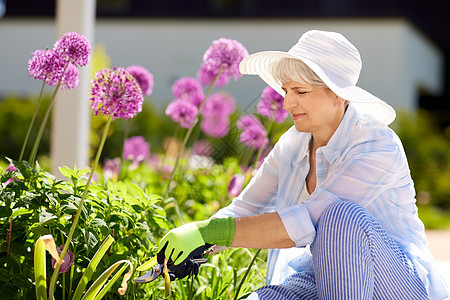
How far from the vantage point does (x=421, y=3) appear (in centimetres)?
1420

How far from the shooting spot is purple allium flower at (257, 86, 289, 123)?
2.62 metres

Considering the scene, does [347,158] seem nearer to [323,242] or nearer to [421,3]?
[323,242]

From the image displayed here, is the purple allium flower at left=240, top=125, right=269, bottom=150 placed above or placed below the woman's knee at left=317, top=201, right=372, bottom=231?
below

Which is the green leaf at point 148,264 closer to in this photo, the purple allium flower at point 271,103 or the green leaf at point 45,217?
the green leaf at point 45,217

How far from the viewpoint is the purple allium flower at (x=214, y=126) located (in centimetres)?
363

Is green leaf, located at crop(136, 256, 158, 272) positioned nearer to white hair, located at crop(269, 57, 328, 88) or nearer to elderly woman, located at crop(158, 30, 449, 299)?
elderly woman, located at crop(158, 30, 449, 299)

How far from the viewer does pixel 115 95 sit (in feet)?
5.36

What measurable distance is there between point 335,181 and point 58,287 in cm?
83

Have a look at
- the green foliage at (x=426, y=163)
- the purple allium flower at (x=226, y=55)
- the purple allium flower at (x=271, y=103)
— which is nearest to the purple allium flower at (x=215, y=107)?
the purple allium flower at (x=271, y=103)

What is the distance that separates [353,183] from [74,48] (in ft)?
2.76

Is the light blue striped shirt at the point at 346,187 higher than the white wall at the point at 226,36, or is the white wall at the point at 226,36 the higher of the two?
the light blue striped shirt at the point at 346,187

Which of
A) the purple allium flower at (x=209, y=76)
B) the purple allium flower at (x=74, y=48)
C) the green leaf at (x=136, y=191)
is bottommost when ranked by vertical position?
the green leaf at (x=136, y=191)

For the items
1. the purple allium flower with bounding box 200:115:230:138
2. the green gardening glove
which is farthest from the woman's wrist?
the purple allium flower with bounding box 200:115:230:138

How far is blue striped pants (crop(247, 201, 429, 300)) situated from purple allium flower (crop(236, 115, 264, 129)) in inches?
54.5
